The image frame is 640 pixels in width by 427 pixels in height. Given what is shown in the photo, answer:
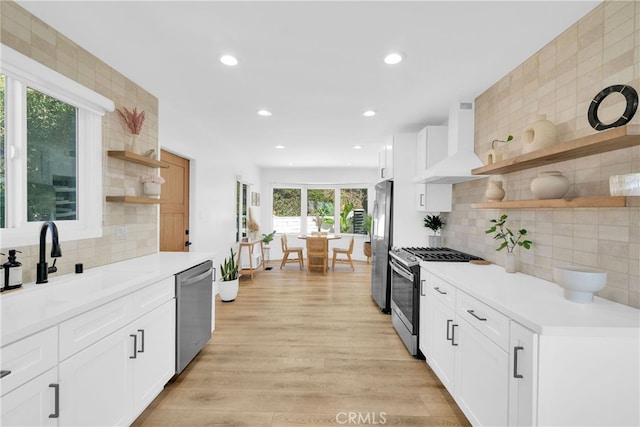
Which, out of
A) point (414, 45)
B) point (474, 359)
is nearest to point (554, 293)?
point (474, 359)

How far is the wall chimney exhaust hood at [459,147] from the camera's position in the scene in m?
2.69

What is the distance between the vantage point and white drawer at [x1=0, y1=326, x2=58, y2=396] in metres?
1.00

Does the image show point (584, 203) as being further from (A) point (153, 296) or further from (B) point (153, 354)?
(B) point (153, 354)

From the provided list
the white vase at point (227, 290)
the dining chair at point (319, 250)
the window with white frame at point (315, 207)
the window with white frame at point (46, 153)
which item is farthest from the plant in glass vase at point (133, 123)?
the window with white frame at point (315, 207)

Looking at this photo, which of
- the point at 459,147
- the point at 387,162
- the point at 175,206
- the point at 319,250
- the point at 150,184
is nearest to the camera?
the point at 150,184

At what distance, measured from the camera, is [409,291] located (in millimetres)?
2711

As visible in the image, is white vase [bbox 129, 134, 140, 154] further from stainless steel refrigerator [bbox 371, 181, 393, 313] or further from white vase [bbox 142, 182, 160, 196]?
stainless steel refrigerator [bbox 371, 181, 393, 313]

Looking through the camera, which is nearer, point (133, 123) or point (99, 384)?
point (99, 384)

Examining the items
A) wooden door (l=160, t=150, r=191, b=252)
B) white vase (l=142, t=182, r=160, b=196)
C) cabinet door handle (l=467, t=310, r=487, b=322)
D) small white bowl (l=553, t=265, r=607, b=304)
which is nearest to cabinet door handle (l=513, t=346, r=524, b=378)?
cabinet door handle (l=467, t=310, r=487, b=322)

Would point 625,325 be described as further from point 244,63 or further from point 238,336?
point 238,336

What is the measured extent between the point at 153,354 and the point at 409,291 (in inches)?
81.0

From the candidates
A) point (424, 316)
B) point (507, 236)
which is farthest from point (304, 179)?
point (507, 236)

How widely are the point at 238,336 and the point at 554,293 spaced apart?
2649mm

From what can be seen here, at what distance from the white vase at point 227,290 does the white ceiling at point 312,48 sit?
2.07 m
